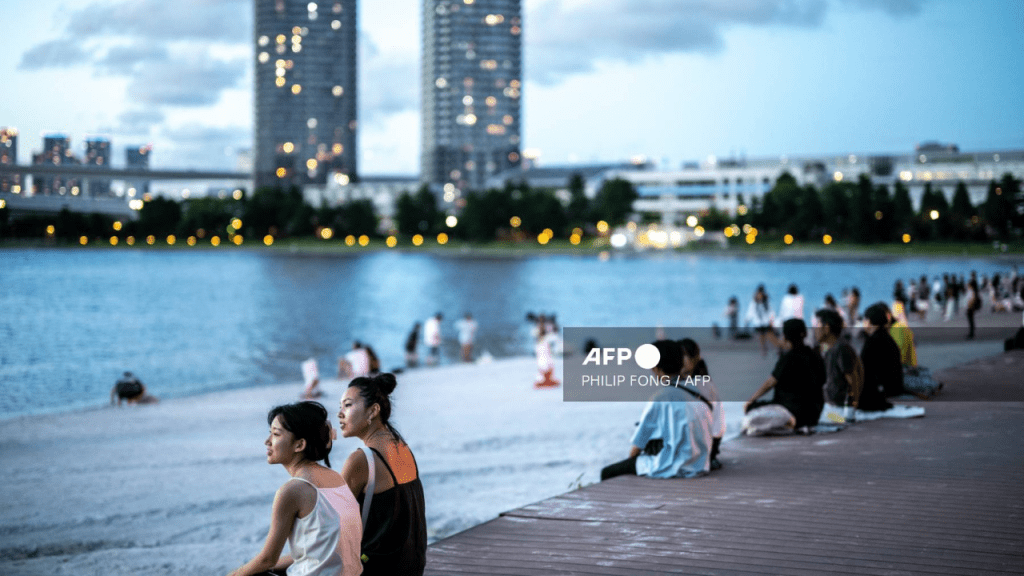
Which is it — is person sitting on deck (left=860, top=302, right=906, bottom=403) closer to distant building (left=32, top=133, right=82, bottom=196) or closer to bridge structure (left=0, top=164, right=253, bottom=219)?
bridge structure (left=0, top=164, right=253, bottom=219)

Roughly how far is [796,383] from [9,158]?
725 inches

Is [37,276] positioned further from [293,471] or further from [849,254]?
[293,471]

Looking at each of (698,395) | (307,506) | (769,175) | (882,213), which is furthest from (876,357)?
(769,175)

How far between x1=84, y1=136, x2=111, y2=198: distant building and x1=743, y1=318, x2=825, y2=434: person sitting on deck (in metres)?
20.0

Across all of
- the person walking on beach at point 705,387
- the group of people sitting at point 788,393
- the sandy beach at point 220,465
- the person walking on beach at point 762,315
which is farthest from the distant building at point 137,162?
the person walking on beach at point 705,387

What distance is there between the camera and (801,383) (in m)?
10.4

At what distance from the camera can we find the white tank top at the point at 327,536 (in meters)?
4.07

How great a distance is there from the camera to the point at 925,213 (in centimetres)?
11138

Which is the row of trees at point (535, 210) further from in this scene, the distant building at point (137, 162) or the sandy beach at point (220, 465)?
the sandy beach at point (220, 465)

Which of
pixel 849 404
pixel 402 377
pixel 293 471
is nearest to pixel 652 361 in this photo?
pixel 849 404

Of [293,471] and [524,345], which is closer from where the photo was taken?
[293,471]

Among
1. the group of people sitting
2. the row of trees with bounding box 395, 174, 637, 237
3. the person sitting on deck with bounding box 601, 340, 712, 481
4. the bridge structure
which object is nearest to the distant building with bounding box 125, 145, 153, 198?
the bridge structure

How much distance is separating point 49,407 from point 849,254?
Answer: 10461 centimetres

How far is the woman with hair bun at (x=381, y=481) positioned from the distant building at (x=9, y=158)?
54.4 ft
